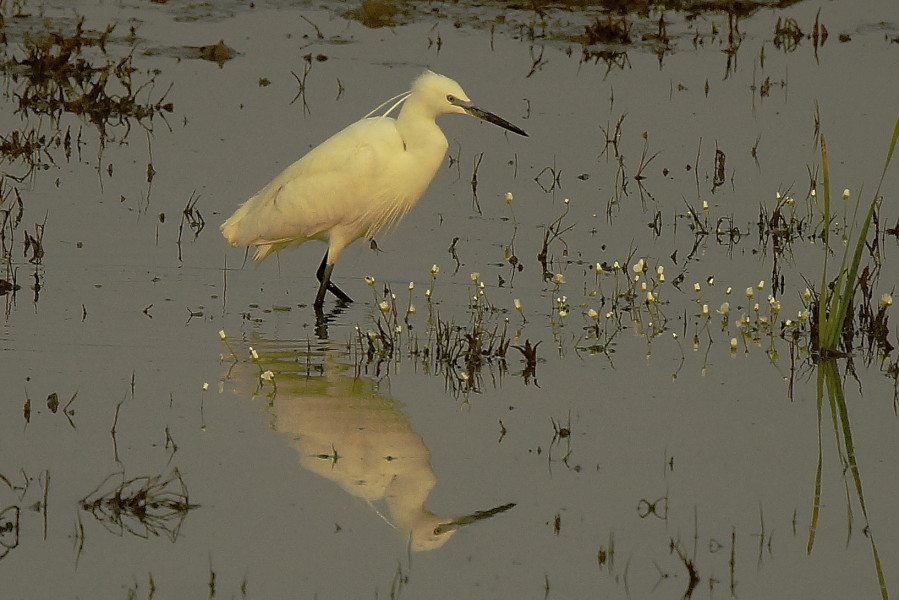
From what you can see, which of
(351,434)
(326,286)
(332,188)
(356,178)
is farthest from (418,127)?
(351,434)

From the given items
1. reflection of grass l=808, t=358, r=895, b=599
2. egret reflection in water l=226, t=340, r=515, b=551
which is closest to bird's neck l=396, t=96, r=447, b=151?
egret reflection in water l=226, t=340, r=515, b=551

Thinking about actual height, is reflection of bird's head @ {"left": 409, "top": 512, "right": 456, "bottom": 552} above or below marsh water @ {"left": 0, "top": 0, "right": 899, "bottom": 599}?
below

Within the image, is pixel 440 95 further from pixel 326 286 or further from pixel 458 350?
pixel 458 350

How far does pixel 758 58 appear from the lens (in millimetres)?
16703

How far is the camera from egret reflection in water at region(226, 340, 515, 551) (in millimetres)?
5469

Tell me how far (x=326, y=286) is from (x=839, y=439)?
11.2 feet

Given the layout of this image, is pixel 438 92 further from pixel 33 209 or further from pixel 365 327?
pixel 33 209

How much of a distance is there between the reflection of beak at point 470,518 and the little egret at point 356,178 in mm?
3546

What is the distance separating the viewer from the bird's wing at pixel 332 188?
9.04m

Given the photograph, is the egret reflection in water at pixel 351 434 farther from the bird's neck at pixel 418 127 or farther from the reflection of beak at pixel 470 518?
the bird's neck at pixel 418 127

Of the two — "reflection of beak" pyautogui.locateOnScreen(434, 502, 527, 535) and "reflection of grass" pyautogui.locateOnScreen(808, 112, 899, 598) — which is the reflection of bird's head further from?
"reflection of grass" pyautogui.locateOnScreen(808, 112, 899, 598)

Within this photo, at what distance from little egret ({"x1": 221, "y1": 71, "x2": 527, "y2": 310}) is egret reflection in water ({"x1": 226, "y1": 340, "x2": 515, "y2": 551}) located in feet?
4.86

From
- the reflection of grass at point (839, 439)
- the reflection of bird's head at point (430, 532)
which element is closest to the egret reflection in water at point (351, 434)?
the reflection of bird's head at point (430, 532)

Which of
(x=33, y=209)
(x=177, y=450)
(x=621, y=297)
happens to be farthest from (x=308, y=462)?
(x=33, y=209)
